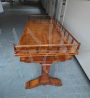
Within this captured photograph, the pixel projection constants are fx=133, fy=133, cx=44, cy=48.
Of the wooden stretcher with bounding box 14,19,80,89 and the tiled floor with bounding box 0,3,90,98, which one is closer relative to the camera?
the wooden stretcher with bounding box 14,19,80,89

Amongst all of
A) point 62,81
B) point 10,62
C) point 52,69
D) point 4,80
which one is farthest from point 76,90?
point 10,62

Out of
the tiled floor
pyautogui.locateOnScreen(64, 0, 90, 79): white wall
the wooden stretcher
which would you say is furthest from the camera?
pyautogui.locateOnScreen(64, 0, 90, 79): white wall

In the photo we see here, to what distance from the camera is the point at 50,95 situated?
1.68 metres

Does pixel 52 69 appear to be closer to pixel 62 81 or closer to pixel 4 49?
pixel 62 81

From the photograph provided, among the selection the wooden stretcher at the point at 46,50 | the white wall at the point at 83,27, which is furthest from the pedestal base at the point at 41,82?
the white wall at the point at 83,27

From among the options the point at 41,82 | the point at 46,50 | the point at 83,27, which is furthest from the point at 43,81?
the point at 83,27

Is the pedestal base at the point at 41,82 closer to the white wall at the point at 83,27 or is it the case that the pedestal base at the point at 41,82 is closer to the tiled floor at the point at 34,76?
the tiled floor at the point at 34,76

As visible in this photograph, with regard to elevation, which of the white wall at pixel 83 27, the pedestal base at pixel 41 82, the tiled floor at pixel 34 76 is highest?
the white wall at pixel 83 27

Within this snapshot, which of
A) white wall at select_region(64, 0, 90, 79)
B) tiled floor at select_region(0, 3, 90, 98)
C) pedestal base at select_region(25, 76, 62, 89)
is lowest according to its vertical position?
tiled floor at select_region(0, 3, 90, 98)

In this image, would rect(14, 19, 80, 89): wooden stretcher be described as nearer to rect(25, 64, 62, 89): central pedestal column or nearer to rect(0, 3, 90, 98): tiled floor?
rect(25, 64, 62, 89): central pedestal column

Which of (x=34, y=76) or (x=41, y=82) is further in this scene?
(x=34, y=76)

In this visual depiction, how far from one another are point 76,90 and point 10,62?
122cm

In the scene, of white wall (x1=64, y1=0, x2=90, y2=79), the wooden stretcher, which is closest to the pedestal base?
the wooden stretcher

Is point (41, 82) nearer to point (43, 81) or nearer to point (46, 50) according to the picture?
point (43, 81)
